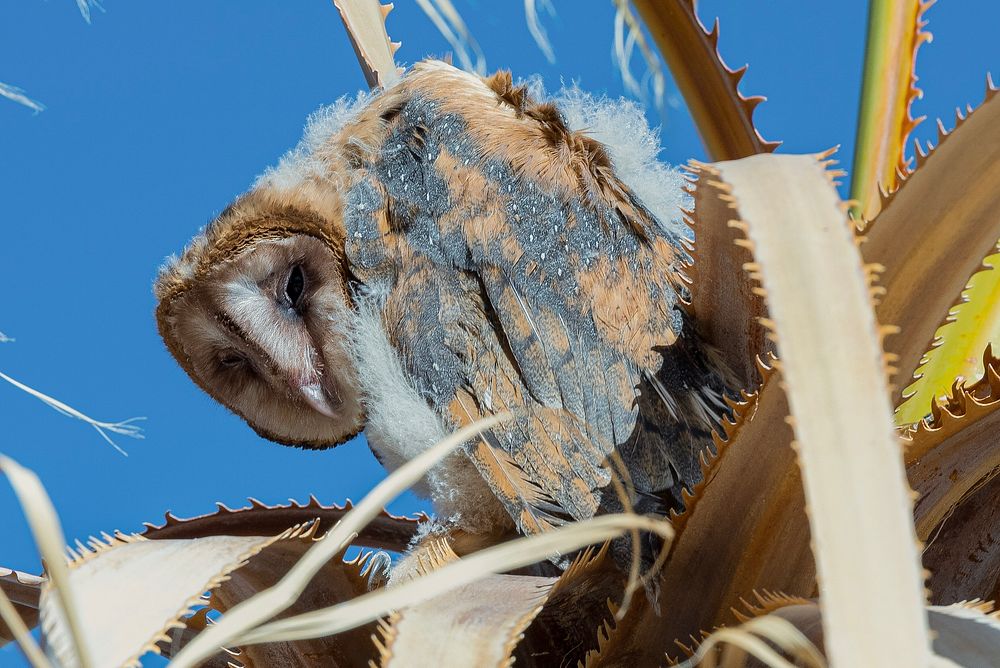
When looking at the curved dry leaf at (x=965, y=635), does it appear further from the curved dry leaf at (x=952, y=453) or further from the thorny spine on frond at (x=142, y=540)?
the thorny spine on frond at (x=142, y=540)

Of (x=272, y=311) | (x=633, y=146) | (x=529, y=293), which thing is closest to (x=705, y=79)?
(x=633, y=146)

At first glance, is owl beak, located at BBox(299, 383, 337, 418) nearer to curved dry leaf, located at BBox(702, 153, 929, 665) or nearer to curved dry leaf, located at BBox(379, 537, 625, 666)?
curved dry leaf, located at BBox(379, 537, 625, 666)

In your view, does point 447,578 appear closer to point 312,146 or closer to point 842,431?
point 842,431

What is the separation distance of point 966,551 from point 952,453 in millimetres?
84

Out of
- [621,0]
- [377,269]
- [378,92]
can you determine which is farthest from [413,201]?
[621,0]

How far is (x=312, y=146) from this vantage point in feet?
3.19

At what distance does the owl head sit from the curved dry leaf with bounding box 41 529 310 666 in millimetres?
476

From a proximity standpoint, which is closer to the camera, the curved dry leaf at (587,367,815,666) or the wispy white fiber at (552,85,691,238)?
the curved dry leaf at (587,367,815,666)

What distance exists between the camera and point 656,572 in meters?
0.44

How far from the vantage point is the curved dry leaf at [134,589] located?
1.09 ft

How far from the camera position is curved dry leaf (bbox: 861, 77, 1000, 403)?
0.41 m

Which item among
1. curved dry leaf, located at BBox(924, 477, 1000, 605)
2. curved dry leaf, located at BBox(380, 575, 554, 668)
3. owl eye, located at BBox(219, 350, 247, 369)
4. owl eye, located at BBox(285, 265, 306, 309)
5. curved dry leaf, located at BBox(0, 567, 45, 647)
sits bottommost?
curved dry leaf, located at BBox(380, 575, 554, 668)

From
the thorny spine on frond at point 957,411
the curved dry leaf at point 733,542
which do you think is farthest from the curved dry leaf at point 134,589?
the thorny spine on frond at point 957,411

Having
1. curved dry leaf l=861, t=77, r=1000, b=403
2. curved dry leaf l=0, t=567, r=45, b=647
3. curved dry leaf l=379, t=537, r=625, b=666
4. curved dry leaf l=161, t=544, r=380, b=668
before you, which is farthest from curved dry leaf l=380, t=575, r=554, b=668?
curved dry leaf l=0, t=567, r=45, b=647
